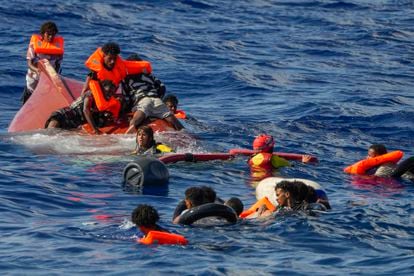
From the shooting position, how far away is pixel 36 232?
1373 centimetres

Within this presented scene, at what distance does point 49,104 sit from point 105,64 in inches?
62.3

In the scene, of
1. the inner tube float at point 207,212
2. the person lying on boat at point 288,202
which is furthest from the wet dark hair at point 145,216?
the person lying on boat at point 288,202

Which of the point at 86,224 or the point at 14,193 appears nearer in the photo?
the point at 86,224

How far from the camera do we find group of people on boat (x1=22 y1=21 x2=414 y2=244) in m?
14.4

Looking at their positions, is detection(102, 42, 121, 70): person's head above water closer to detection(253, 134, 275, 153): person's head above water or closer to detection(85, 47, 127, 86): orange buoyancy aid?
detection(85, 47, 127, 86): orange buoyancy aid

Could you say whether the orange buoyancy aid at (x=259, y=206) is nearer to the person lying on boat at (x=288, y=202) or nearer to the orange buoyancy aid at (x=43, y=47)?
the person lying on boat at (x=288, y=202)

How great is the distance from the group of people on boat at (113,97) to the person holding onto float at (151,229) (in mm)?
6548

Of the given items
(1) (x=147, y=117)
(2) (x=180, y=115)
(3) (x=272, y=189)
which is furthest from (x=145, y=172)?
(2) (x=180, y=115)

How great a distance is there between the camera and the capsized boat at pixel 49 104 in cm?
2002

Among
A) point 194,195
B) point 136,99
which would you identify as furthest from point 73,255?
point 136,99

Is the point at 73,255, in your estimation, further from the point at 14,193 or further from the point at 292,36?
the point at 292,36

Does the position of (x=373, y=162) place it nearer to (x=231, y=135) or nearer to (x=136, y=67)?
(x=231, y=135)

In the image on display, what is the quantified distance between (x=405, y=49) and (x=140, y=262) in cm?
1991

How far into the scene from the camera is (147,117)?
20.1m
